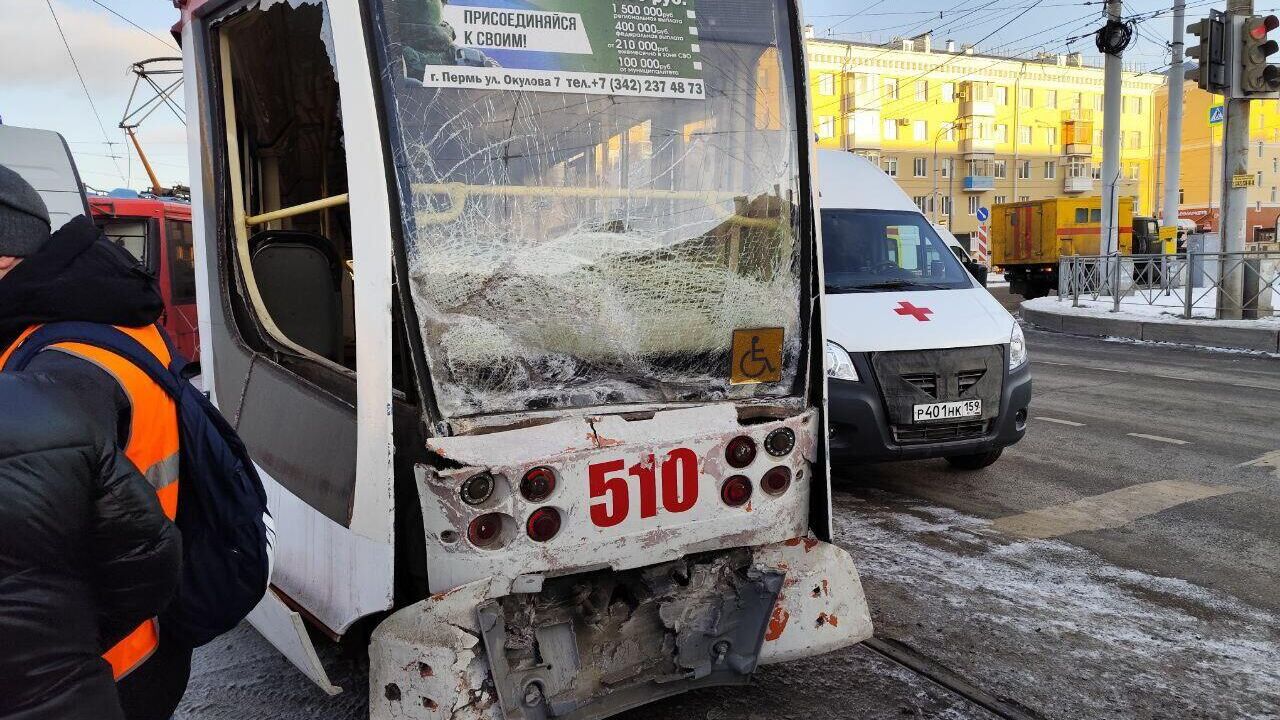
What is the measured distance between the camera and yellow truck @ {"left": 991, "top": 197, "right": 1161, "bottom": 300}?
106ft

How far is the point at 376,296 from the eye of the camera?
103 inches

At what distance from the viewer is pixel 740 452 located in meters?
3.04

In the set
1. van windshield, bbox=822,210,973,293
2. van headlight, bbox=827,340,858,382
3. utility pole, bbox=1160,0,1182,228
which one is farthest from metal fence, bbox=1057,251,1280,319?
van headlight, bbox=827,340,858,382

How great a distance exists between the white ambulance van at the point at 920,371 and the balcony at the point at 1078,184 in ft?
237

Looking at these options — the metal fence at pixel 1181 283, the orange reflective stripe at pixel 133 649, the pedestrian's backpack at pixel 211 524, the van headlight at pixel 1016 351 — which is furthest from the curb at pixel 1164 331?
the orange reflective stripe at pixel 133 649

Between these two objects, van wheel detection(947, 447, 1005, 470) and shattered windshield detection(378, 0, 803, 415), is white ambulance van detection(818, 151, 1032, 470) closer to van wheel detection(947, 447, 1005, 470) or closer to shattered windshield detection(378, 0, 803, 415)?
van wheel detection(947, 447, 1005, 470)

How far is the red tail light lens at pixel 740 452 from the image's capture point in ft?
9.88

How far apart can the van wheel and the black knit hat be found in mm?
5796

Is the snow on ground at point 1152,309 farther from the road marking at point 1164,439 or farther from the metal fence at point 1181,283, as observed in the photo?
the road marking at point 1164,439

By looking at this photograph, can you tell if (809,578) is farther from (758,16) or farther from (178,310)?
(178,310)

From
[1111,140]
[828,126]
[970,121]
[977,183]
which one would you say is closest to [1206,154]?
[977,183]

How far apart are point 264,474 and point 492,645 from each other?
4.05ft

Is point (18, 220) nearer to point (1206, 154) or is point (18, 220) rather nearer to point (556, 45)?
point (556, 45)

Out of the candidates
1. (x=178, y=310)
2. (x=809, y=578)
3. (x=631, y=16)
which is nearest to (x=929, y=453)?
(x=809, y=578)
